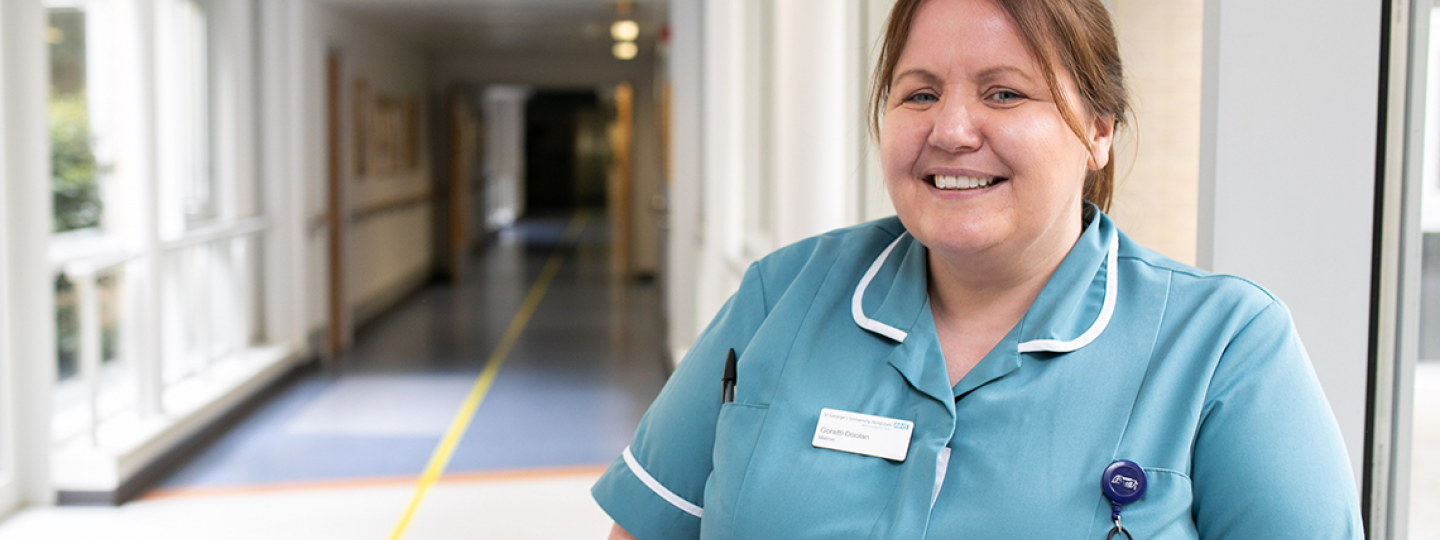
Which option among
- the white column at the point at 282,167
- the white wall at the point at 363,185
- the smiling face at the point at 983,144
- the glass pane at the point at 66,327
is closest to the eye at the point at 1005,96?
the smiling face at the point at 983,144

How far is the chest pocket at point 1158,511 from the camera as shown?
37.5 inches

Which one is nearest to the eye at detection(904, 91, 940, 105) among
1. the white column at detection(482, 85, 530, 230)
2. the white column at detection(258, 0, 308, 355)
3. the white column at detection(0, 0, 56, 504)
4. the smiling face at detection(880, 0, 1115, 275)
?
the smiling face at detection(880, 0, 1115, 275)

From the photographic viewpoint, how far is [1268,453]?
938mm

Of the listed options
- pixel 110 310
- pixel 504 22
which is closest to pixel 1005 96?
pixel 110 310

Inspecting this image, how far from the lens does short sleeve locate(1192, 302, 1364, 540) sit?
94 centimetres

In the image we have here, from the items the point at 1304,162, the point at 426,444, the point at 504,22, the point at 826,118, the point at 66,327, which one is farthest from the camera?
the point at 504,22

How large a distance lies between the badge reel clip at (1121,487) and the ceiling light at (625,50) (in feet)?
33.3

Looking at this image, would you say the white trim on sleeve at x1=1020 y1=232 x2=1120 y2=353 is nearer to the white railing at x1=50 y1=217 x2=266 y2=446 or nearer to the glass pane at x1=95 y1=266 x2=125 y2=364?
the white railing at x1=50 y1=217 x2=266 y2=446

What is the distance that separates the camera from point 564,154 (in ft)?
90.3

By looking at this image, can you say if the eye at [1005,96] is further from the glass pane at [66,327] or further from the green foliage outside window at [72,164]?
the green foliage outside window at [72,164]

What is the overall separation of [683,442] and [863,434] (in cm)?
25

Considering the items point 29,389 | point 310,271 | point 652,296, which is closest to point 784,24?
point 29,389

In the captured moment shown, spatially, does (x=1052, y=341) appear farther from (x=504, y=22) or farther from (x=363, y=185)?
(x=504, y=22)

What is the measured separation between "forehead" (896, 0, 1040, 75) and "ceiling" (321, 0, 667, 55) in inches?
272
